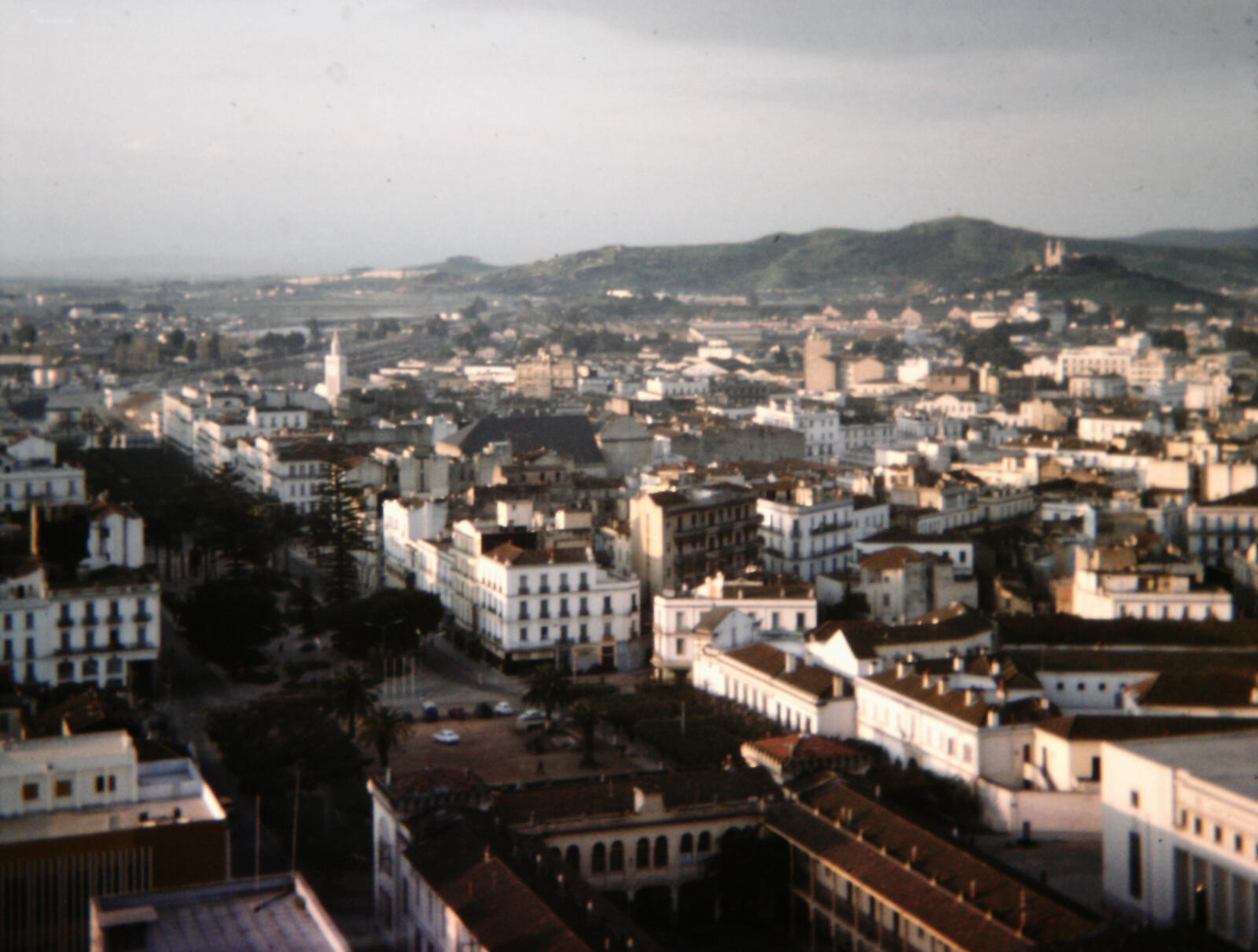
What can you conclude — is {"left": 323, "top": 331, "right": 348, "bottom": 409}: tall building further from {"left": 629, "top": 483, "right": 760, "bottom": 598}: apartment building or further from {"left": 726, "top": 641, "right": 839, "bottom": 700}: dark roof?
{"left": 726, "top": 641, "right": 839, "bottom": 700}: dark roof

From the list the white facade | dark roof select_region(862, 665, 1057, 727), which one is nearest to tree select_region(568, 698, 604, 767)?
dark roof select_region(862, 665, 1057, 727)

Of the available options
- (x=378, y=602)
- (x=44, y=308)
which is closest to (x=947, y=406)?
(x=378, y=602)

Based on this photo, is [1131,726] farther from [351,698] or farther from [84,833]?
[84,833]

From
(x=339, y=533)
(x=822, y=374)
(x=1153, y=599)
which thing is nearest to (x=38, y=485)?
(x=339, y=533)

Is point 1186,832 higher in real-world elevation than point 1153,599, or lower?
lower

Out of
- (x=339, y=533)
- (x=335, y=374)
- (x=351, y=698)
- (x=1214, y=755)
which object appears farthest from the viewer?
(x=335, y=374)

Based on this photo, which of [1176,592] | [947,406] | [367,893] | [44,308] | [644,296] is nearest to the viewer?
[367,893]

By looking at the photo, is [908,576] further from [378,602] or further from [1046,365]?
[1046,365]
